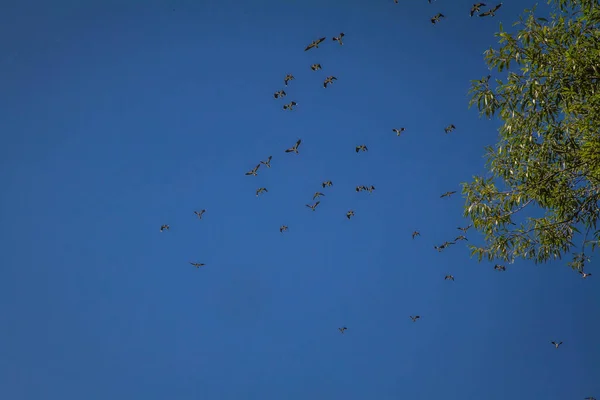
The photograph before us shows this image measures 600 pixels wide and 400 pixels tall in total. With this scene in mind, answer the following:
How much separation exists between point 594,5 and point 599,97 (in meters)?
1.51

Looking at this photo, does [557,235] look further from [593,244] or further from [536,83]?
[536,83]

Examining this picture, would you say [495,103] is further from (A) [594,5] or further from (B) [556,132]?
(A) [594,5]

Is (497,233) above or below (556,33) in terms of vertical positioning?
below

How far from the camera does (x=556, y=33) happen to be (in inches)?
295

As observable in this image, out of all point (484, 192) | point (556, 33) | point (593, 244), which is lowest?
point (593, 244)

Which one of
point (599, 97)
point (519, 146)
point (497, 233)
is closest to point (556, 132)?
point (519, 146)

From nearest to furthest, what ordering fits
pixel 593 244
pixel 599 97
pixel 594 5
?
pixel 599 97 → pixel 594 5 → pixel 593 244

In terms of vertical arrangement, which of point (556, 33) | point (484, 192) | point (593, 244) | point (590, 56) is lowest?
point (593, 244)

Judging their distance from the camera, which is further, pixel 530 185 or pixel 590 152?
pixel 530 185

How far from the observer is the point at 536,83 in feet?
25.0

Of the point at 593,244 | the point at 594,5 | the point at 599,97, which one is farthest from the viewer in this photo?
the point at 593,244

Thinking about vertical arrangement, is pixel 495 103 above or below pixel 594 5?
below

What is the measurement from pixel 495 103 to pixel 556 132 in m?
0.90

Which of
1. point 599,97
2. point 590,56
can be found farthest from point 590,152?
point 590,56
